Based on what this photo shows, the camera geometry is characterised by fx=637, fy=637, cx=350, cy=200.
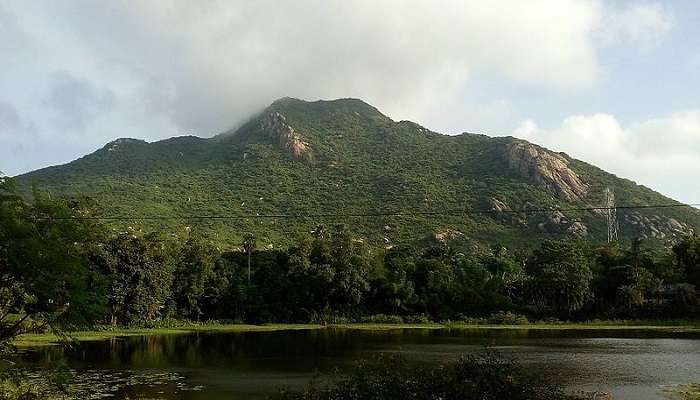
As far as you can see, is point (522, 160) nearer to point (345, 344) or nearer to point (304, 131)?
point (304, 131)

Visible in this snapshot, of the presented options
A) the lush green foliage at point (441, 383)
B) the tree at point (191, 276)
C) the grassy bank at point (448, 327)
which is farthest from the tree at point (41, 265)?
the tree at point (191, 276)

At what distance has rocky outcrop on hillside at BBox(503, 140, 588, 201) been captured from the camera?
107188mm

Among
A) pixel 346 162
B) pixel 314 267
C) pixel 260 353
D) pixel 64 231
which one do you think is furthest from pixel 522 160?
pixel 64 231

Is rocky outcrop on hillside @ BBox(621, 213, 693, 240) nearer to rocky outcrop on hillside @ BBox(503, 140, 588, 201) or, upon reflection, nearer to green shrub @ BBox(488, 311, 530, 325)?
rocky outcrop on hillside @ BBox(503, 140, 588, 201)

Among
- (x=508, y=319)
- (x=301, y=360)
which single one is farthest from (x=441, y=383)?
(x=508, y=319)

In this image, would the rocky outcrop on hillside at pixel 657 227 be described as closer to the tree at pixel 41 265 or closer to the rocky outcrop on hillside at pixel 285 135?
the rocky outcrop on hillside at pixel 285 135

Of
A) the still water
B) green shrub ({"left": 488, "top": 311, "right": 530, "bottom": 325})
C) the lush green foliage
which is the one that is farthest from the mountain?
the lush green foliage

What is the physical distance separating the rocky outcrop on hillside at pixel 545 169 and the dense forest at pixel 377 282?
27533 millimetres

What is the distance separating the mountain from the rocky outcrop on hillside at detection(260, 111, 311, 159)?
0.28 meters

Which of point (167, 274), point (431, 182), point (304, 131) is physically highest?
point (304, 131)

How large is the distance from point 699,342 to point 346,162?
270 ft

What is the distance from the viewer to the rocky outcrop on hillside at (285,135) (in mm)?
121875

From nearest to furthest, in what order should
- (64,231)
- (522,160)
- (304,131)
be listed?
(64,231) < (522,160) < (304,131)

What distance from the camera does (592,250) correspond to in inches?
3093
